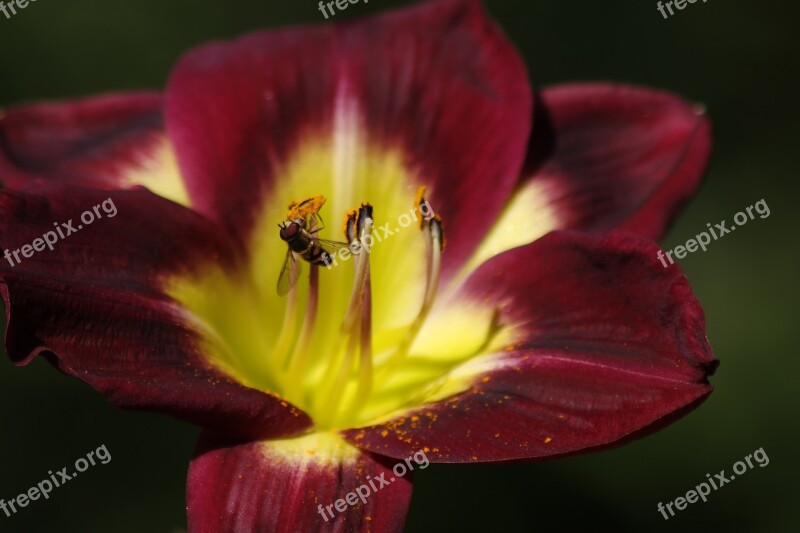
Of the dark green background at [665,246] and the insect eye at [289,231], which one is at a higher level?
the insect eye at [289,231]

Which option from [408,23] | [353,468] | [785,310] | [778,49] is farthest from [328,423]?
[778,49]

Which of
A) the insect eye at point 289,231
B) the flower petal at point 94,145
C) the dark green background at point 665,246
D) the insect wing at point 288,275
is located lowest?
the dark green background at point 665,246

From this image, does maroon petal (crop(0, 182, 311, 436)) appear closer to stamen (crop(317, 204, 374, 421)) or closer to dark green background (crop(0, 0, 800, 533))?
stamen (crop(317, 204, 374, 421))

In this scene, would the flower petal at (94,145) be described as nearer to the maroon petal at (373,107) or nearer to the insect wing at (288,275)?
the maroon petal at (373,107)

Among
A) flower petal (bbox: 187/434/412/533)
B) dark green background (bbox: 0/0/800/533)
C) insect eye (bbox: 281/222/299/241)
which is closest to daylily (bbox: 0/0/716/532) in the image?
flower petal (bbox: 187/434/412/533)

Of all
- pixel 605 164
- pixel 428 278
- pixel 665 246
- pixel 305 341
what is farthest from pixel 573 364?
pixel 665 246

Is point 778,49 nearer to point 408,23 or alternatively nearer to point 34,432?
point 408,23

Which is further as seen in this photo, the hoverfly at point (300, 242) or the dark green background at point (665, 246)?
the dark green background at point (665, 246)

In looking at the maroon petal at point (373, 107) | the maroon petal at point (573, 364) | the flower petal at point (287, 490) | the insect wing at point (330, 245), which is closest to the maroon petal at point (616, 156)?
the maroon petal at point (373, 107)
